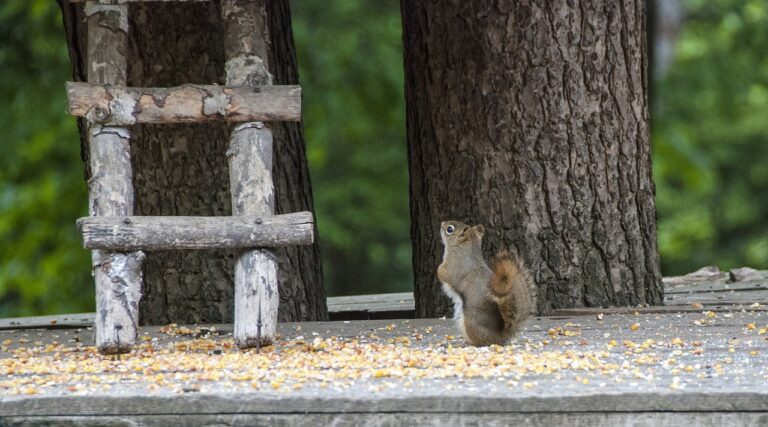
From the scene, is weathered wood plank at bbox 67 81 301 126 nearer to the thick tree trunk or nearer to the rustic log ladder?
the rustic log ladder

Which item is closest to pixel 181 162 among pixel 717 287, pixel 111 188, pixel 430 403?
pixel 111 188

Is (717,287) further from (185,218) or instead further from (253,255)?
(185,218)

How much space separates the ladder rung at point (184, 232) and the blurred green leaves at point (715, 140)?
5.44 metres

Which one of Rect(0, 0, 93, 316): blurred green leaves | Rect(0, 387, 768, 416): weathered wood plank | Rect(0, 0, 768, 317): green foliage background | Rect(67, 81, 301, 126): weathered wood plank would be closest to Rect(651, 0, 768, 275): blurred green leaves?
Rect(0, 0, 768, 317): green foliage background

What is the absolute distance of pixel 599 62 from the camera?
5.01 m

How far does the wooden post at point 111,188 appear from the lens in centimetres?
401

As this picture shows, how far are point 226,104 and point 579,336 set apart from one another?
153 centimetres

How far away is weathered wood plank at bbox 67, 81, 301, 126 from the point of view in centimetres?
422

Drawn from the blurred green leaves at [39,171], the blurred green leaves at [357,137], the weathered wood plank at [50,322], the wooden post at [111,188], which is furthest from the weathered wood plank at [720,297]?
the blurred green leaves at [39,171]

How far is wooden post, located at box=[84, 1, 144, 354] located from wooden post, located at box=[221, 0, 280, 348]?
368 mm

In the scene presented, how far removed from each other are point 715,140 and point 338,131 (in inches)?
Result: 216

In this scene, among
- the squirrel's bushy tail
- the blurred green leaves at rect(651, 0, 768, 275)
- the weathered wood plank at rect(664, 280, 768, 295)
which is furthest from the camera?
the blurred green leaves at rect(651, 0, 768, 275)

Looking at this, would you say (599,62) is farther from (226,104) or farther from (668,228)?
(668,228)

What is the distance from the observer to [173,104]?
4273mm
